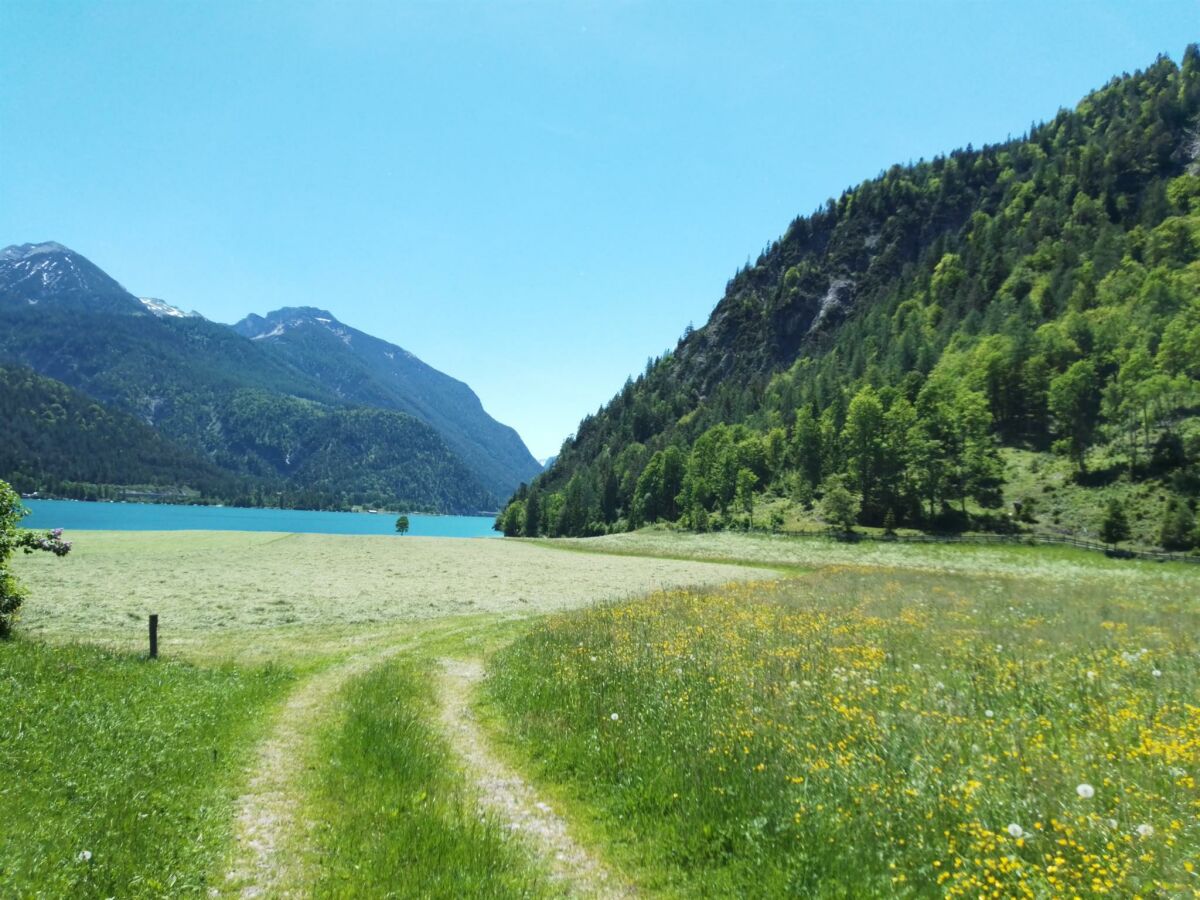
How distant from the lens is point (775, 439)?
149250mm

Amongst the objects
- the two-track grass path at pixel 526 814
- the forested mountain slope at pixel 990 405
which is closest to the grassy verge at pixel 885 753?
the two-track grass path at pixel 526 814

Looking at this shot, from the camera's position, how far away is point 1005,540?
78.4 m

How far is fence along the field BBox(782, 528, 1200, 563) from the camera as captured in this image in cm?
6325

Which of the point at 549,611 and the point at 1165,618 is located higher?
the point at 1165,618

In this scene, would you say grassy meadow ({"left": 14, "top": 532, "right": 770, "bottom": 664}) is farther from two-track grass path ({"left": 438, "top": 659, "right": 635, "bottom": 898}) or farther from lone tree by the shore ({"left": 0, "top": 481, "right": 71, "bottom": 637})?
two-track grass path ({"left": 438, "top": 659, "right": 635, "bottom": 898})

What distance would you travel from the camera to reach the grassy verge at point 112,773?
7.25m

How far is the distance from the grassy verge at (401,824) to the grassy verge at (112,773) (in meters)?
1.60

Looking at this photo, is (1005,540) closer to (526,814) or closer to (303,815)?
(526,814)

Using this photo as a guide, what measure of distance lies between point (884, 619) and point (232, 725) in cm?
2009

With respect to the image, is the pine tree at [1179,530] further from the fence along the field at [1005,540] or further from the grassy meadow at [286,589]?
the grassy meadow at [286,589]

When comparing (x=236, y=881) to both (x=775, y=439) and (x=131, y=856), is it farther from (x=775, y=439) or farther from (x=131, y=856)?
(x=775, y=439)

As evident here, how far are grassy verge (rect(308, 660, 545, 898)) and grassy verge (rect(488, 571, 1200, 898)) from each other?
1.98 m

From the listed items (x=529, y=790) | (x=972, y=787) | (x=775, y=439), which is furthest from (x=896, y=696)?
(x=775, y=439)

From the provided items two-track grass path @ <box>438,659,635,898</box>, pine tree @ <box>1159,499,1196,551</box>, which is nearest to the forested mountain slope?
pine tree @ <box>1159,499,1196,551</box>
